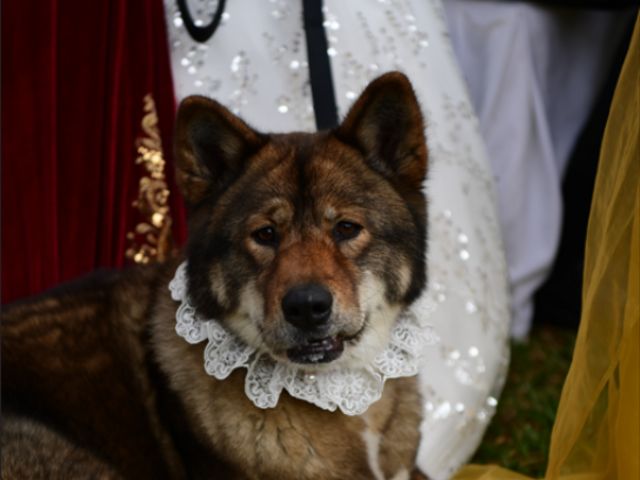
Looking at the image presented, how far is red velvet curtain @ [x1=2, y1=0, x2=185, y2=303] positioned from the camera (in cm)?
362

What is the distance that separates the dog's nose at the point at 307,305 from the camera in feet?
7.92

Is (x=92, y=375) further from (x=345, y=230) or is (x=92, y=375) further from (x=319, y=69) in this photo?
(x=319, y=69)

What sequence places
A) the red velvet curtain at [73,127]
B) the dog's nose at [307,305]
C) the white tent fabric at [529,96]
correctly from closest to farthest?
1. the dog's nose at [307,305]
2. the red velvet curtain at [73,127]
3. the white tent fabric at [529,96]

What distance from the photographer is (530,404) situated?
445 centimetres

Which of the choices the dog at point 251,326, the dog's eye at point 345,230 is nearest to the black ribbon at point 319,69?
the dog at point 251,326

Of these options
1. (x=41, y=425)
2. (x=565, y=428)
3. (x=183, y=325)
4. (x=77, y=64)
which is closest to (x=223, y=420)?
(x=183, y=325)

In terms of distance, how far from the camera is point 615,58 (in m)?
5.06

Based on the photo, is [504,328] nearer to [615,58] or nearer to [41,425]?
[615,58]

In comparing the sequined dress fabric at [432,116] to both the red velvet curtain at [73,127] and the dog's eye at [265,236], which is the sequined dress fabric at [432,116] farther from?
the dog's eye at [265,236]

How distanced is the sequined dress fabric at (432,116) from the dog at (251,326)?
96cm

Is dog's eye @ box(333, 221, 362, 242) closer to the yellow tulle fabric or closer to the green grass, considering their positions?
the yellow tulle fabric

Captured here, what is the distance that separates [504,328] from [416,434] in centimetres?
132

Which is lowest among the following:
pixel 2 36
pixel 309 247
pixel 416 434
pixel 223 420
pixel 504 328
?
pixel 504 328

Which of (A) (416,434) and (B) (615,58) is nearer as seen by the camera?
(A) (416,434)
